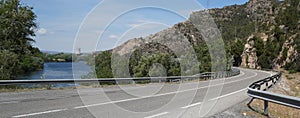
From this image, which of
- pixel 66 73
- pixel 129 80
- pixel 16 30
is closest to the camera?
pixel 129 80

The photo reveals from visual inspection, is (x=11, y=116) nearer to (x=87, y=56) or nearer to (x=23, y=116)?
(x=23, y=116)

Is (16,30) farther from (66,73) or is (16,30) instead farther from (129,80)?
(66,73)

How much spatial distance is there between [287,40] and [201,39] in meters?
88.6

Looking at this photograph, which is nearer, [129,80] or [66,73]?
[129,80]

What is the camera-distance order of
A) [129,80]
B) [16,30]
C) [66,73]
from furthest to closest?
[66,73] < [16,30] < [129,80]

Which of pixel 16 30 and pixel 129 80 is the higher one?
pixel 16 30

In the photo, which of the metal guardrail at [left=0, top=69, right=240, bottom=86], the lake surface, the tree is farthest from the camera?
the tree

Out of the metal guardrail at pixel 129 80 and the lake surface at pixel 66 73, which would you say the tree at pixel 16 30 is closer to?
Answer: the lake surface at pixel 66 73

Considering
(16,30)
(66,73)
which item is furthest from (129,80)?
(66,73)

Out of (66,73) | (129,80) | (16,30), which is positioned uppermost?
(16,30)

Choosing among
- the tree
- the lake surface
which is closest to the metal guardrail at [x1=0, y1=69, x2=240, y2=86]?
the lake surface

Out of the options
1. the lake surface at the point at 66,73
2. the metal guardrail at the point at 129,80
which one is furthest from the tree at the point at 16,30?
the metal guardrail at the point at 129,80

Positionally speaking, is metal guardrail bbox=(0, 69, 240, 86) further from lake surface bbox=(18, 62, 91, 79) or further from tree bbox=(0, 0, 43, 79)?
tree bbox=(0, 0, 43, 79)

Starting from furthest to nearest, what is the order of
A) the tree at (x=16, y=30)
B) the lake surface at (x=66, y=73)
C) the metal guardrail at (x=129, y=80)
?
the tree at (x=16, y=30) < the metal guardrail at (x=129, y=80) < the lake surface at (x=66, y=73)
